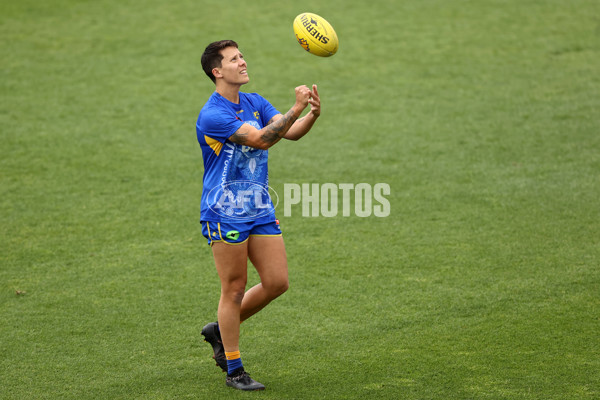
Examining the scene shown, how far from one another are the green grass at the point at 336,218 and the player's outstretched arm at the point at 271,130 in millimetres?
1678

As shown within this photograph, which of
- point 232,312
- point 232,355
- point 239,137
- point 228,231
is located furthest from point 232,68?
point 232,355

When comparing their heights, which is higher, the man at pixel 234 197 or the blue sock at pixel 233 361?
the man at pixel 234 197

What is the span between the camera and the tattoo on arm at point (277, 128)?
444 centimetres

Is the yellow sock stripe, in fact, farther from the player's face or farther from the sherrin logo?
the sherrin logo

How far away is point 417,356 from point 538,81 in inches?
322

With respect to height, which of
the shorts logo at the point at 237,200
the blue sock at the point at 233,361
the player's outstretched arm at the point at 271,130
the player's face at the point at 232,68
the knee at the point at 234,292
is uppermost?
the player's face at the point at 232,68

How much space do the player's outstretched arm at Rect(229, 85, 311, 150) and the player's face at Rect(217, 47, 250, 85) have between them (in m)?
0.39

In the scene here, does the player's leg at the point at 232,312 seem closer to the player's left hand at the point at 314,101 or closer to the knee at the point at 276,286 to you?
the knee at the point at 276,286

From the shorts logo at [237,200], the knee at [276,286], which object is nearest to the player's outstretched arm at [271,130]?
the shorts logo at [237,200]

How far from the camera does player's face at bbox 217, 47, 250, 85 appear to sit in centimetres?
467

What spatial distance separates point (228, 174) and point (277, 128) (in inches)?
19.1

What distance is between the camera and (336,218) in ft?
26.4

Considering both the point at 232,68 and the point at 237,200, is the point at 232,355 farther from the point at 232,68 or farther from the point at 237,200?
the point at 232,68

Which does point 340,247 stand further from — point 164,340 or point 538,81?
point 538,81
